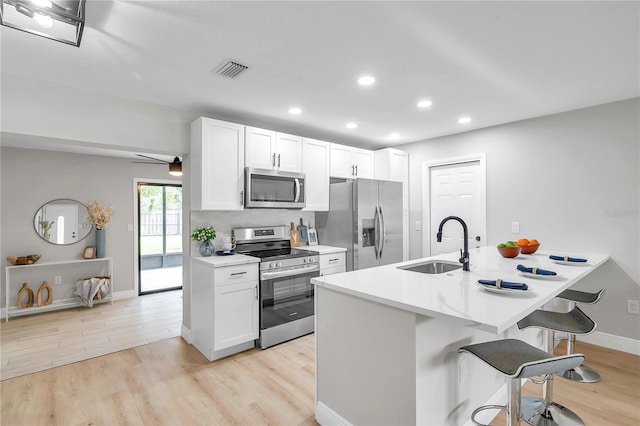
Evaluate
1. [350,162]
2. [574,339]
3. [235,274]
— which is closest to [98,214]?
[235,274]

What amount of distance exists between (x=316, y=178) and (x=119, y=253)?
3619 mm

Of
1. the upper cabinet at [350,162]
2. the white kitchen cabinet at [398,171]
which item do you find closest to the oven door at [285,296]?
the upper cabinet at [350,162]

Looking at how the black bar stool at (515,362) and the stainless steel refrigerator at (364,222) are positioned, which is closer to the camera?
the black bar stool at (515,362)

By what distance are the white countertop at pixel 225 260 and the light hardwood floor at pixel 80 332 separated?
114 cm

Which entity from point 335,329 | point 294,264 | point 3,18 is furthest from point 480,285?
point 3,18

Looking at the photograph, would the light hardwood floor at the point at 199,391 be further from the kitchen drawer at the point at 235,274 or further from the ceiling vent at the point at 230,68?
the ceiling vent at the point at 230,68

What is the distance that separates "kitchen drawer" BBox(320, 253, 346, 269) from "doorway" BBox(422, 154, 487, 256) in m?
1.52

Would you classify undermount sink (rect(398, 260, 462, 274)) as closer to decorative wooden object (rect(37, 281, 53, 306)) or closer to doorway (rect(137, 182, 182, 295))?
doorway (rect(137, 182, 182, 295))

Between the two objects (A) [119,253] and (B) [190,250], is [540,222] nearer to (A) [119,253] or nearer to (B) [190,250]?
(B) [190,250]

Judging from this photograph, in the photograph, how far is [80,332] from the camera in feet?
12.3

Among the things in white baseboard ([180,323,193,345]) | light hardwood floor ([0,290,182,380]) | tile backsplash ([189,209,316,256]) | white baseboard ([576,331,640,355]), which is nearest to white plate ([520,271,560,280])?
white baseboard ([576,331,640,355])

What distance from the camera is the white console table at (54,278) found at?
4281 mm

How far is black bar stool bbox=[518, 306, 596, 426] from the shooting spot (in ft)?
6.24

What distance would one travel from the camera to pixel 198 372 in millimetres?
2748
